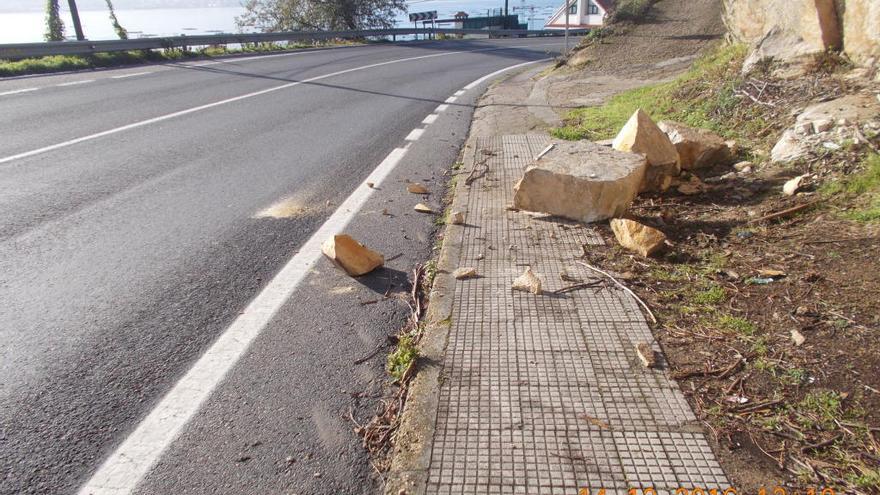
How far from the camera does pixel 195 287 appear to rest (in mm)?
3873

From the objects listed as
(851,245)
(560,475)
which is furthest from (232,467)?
(851,245)

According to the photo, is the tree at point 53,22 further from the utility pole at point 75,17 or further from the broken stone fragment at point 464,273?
the broken stone fragment at point 464,273

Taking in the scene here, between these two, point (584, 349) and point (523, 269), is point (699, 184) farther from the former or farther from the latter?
point (584, 349)

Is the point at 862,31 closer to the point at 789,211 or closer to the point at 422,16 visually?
the point at 789,211

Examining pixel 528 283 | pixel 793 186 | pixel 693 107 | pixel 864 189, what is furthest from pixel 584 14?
pixel 528 283

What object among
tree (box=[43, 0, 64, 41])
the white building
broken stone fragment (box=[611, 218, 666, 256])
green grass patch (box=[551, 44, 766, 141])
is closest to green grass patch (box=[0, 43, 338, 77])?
tree (box=[43, 0, 64, 41])

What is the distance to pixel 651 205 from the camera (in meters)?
5.16

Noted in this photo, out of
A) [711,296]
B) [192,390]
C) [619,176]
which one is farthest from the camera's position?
[619,176]

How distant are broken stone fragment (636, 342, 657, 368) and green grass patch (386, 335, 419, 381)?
116 centimetres

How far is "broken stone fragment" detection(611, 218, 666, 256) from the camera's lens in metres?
4.10

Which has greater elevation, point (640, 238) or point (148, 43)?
point (148, 43)

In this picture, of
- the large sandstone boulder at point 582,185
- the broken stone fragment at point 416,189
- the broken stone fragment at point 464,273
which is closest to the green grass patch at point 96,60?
the broken stone fragment at point 416,189

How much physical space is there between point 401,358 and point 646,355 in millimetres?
1264

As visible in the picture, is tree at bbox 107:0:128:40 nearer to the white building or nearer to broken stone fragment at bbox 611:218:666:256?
broken stone fragment at bbox 611:218:666:256
